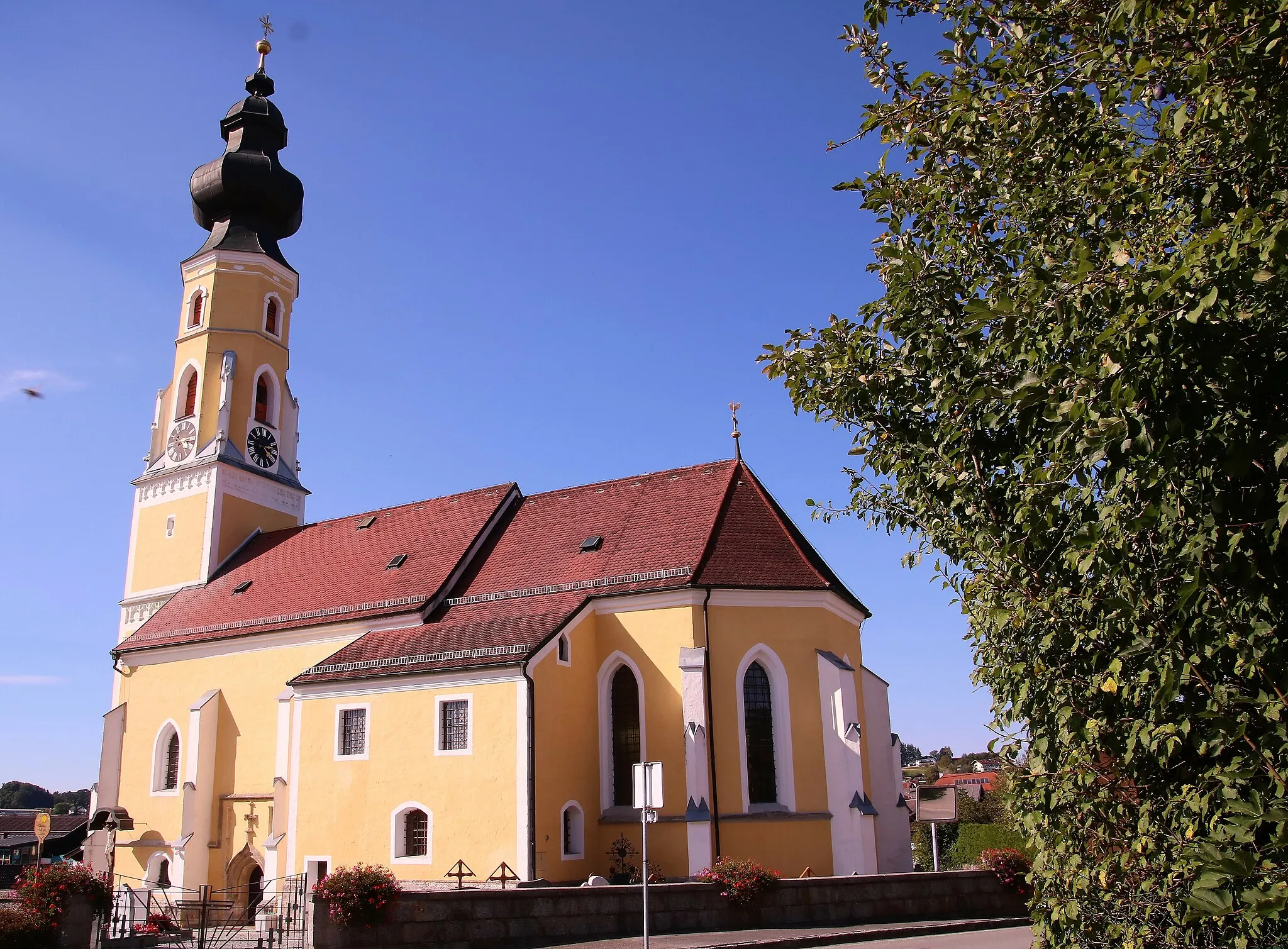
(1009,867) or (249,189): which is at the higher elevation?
(249,189)

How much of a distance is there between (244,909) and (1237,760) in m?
23.1

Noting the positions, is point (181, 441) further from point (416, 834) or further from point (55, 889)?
point (55, 889)

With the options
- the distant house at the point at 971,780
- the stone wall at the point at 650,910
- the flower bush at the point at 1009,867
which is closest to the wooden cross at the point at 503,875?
the stone wall at the point at 650,910

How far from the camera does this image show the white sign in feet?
40.0

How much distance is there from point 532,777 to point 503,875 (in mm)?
1814

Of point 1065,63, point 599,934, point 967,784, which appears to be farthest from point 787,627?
point 967,784

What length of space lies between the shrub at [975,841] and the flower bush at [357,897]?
20919 mm

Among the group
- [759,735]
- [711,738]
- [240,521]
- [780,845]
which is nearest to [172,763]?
[240,521]

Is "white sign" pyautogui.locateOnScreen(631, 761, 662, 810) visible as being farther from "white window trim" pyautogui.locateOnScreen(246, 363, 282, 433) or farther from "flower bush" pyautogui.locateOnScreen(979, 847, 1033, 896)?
"white window trim" pyautogui.locateOnScreen(246, 363, 282, 433)

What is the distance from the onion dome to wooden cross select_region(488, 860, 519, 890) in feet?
78.2

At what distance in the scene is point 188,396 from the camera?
110ft

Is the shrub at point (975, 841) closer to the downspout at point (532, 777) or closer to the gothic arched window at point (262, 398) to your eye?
the downspout at point (532, 777)

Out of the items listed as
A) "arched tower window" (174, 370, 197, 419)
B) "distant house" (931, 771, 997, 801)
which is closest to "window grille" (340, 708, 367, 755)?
"arched tower window" (174, 370, 197, 419)

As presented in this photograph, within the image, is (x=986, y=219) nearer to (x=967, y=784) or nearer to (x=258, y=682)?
(x=258, y=682)
